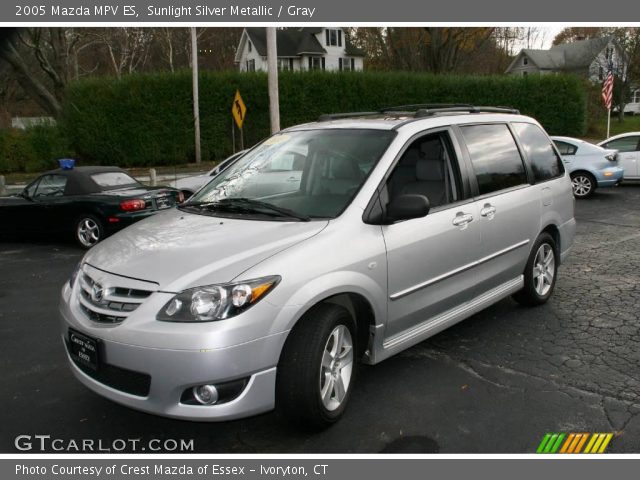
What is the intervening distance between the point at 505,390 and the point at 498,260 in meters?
1.23

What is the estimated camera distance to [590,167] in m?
14.0

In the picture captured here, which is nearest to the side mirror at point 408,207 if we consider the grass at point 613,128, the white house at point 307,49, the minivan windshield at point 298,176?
the minivan windshield at point 298,176

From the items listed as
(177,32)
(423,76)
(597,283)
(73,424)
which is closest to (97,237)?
(73,424)

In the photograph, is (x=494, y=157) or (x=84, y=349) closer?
(x=84, y=349)

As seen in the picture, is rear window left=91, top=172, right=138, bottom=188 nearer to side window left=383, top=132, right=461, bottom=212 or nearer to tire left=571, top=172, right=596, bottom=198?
side window left=383, top=132, right=461, bottom=212

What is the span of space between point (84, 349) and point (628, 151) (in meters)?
15.3

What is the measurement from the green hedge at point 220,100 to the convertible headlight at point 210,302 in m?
23.2

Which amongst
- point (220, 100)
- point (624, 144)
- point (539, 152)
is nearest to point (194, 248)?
point (539, 152)

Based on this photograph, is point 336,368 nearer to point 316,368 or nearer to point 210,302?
point 316,368

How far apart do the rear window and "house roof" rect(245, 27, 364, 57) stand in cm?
4946

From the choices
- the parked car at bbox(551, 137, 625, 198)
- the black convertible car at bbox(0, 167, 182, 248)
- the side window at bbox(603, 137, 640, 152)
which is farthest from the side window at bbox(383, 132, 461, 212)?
the side window at bbox(603, 137, 640, 152)

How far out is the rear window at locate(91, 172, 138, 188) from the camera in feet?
32.2

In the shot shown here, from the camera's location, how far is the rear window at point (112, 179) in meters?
9.81

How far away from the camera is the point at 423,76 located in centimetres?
3088
